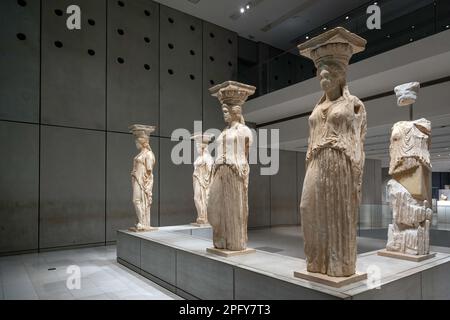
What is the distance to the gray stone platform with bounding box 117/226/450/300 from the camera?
3.05 meters

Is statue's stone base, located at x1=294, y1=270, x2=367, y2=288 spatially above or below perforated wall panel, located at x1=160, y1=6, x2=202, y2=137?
below

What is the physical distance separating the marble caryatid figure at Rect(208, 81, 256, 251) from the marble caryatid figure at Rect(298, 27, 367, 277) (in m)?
1.35

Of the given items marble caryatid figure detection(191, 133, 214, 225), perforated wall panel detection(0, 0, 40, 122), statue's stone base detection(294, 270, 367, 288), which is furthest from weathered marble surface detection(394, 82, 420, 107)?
perforated wall panel detection(0, 0, 40, 122)

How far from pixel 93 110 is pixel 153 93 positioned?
1.79 m

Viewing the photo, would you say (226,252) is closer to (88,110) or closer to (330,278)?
(330,278)

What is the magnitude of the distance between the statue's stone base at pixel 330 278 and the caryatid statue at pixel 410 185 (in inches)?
66.8

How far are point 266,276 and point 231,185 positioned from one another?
1.46 metres

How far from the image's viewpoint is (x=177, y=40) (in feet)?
34.4

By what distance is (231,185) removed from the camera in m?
4.57

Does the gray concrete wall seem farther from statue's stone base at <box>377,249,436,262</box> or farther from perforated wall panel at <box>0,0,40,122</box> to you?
statue's stone base at <box>377,249,436,262</box>

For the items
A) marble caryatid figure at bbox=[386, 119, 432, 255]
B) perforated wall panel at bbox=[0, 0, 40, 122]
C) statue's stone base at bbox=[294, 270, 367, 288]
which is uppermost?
perforated wall panel at bbox=[0, 0, 40, 122]

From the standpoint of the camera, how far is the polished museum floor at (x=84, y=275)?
4809mm
